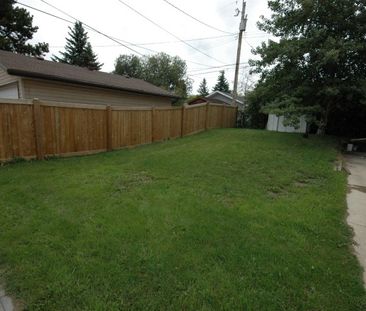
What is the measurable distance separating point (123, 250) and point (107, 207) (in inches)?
47.1

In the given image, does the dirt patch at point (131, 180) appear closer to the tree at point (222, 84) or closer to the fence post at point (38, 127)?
the fence post at point (38, 127)

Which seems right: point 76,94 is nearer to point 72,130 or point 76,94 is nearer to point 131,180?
point 72,130

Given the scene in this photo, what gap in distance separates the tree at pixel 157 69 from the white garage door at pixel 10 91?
3163cm

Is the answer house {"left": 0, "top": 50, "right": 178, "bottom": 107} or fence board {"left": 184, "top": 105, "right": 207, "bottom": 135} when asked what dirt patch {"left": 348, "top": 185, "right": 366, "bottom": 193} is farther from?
house {"left": 0, "top": 50, "right": 178, "bottom": 107}

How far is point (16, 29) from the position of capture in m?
21.0

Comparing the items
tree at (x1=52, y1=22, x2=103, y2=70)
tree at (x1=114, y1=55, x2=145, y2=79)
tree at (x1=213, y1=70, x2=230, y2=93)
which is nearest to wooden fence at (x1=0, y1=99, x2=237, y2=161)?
tree at (x1=52, y1=22, x2=103, y2=70)

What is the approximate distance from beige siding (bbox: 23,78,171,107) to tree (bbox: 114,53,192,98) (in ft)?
91.1

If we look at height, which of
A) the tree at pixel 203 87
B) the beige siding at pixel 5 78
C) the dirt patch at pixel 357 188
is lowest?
the dirt patch at pixel 357 188

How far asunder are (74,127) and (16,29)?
19.4 meters

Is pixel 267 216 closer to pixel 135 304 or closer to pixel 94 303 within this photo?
pixel 135 304

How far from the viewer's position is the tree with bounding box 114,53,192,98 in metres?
41.0

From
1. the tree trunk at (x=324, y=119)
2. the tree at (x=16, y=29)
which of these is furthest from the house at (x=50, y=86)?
the tree at (x=16, y=29)

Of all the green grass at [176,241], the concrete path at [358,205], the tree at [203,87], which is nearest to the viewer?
the green grass at [176,241]

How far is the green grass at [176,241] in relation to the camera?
2.27 m
